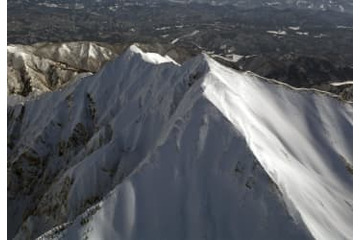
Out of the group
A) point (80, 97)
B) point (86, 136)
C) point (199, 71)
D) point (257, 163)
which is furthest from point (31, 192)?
point (257, 163)

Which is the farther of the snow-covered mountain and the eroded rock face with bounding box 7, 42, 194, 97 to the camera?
the eroded rock face with bounding box 7, 42, 194, 97

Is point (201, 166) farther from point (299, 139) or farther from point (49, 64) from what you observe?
point (49, 64)

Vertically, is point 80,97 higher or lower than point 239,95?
lower

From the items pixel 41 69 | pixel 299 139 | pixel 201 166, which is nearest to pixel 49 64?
pixel 41 69

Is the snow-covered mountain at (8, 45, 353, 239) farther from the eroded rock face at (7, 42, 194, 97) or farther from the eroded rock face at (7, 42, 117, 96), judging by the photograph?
the eroded rock face at (7, 42, 117, 96)

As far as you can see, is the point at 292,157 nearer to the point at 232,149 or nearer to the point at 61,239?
the point at 232,149

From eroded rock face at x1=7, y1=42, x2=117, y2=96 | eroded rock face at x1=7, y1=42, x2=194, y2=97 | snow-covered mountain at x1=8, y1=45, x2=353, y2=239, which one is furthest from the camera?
eroded rock face at x1=7, y1=42, x2=194, y2=97

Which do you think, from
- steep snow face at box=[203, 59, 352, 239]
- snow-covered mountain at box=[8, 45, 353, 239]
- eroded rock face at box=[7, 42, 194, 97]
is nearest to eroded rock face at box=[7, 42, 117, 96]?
eroded rock face at box=[7, 42, 194, 97]

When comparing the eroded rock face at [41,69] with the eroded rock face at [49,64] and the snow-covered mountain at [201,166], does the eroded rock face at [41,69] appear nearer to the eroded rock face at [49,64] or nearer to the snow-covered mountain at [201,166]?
the eroded rock face at [49,64]

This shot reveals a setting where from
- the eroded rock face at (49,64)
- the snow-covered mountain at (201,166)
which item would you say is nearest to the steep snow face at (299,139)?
the snow-covered mountain at (201,166)
